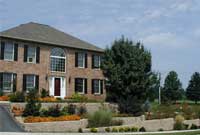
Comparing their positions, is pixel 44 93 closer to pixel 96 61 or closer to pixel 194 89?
pixel 96 61

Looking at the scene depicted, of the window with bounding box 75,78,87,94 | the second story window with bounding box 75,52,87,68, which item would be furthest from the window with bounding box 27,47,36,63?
the window with bounding box 75,78,87,94

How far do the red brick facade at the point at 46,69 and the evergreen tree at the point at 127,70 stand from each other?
5498 mm

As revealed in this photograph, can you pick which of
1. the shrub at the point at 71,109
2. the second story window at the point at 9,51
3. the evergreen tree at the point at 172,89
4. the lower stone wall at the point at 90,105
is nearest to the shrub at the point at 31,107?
the lower stone wall at the point at 90,105

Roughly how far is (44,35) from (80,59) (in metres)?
4.70

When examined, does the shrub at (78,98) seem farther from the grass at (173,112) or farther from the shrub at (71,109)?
the grass at (173,112)

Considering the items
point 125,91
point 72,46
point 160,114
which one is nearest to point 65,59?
point 72,46

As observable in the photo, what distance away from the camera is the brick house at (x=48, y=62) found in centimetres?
3809

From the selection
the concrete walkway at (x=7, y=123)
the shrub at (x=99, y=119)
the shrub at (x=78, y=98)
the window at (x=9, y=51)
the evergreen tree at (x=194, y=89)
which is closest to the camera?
the concrete walkway at (x=7, y=123)

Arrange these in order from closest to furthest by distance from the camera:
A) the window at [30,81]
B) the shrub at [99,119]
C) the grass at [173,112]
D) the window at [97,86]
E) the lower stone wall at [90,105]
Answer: the shrub at [99,119] → the lower stone wall at [90,105] → the grass at [173,112] → the window at [30,81] → the window at [97,86]

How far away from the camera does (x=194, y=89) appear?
237 feet

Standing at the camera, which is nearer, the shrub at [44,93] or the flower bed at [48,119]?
the flower bed at [48,119]

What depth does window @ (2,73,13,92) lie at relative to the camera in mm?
37378

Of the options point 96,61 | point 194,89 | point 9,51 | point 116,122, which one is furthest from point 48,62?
point 194,89

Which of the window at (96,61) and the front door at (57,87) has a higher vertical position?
the window at (96,61)
